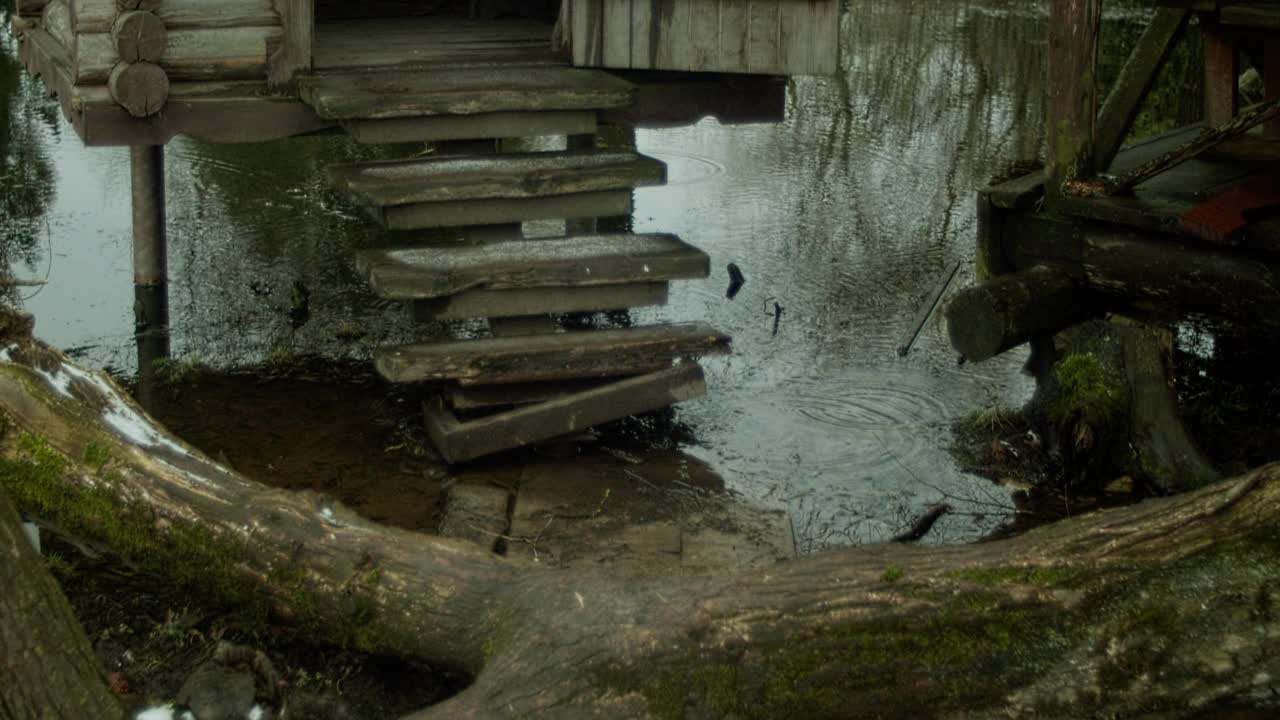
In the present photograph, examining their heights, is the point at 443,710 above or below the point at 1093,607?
below

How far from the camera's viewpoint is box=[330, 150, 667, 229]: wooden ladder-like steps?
21.2 feet

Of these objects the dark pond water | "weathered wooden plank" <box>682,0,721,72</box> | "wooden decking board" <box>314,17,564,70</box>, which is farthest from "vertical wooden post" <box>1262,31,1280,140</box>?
"wooden decking board" <box>314,17,564,70</box>

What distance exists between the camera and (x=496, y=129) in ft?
22.7

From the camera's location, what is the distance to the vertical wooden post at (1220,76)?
304 inches

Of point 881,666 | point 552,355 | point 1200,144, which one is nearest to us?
point 881,666

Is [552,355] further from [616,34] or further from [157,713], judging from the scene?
[157,713]

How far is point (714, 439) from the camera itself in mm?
7012

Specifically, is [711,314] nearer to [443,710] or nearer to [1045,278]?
[1045,278]

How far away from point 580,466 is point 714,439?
761 millimetres

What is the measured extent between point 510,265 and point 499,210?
1.26 ft

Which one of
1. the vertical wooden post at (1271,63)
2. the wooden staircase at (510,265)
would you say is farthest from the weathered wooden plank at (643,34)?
the vertical wooden post at (1271,63)

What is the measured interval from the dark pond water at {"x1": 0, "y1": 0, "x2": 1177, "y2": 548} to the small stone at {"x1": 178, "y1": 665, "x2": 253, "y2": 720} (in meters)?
2.39

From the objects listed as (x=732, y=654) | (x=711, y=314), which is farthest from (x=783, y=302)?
(x=732, y=654)

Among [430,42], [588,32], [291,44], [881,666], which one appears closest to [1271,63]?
[588,32]
